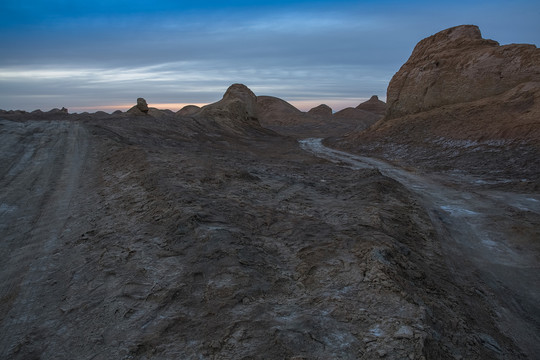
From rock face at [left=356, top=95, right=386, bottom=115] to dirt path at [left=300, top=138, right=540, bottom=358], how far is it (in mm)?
64569

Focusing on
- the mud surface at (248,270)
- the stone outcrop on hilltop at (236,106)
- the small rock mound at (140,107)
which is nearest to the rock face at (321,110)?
the stone outcrop on hilltop at (236,106)

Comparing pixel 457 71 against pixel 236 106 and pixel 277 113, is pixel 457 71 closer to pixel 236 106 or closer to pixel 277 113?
pixel 236 106

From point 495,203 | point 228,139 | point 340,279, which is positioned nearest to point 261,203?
point 340,279

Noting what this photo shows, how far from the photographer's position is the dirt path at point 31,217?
14.1 ft

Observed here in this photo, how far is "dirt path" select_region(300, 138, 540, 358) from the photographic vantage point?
5.13 m

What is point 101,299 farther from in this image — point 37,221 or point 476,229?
point 476,229

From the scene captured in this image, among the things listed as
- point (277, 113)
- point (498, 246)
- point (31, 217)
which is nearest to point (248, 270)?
point (31, 217)

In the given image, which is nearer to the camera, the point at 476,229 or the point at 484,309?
the point at 484,309

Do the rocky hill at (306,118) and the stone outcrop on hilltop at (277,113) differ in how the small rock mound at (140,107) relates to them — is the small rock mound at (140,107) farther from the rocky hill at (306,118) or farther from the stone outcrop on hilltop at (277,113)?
the stone outcrop on hilltop at (277,113)

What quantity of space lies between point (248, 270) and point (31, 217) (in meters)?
4.76

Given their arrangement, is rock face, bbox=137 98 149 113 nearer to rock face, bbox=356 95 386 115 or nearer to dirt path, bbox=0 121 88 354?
dirt path, bbox=0 121 88 354

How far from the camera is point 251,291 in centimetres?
436

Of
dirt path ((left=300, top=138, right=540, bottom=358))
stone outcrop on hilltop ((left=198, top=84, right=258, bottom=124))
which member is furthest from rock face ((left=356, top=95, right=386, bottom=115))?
dirt path ((left=300, top=138, right=540, bottom=358))

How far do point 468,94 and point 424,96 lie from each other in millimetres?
3640
